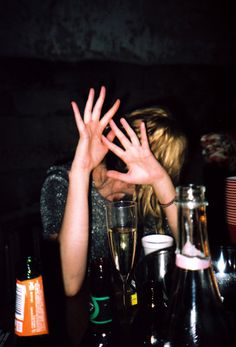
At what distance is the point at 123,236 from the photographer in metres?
0.72

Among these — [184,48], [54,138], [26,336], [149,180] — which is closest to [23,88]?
[54,138]

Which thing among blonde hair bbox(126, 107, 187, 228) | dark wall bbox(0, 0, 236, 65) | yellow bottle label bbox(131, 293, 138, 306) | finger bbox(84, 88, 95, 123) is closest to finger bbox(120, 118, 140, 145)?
finger bbox(84, 88, 95, 123)

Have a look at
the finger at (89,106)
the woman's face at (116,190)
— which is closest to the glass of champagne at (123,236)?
the finger at (89,106)

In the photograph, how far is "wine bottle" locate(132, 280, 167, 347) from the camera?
1.86 ft

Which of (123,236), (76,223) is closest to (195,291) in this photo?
(123,236)

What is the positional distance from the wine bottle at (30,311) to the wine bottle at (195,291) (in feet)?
0.80

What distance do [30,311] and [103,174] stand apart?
0.88 metres

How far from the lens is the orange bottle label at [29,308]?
61 centimetres

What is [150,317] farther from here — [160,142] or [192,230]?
[160,142]

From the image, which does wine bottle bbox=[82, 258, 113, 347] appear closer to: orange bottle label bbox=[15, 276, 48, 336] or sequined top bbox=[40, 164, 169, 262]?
orange bottle label bbox=[15, 276, 48, 336]

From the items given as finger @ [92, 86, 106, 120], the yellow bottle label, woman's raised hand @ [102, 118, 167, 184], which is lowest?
the yellow bottle label

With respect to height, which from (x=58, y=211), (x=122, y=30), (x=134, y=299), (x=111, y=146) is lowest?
(x=134, y=299)

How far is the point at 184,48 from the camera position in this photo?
2.59m

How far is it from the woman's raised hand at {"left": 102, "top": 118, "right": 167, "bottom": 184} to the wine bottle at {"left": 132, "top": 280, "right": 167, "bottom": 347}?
49 cm
